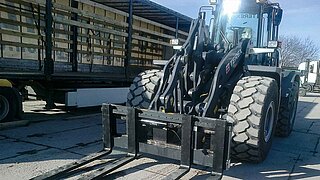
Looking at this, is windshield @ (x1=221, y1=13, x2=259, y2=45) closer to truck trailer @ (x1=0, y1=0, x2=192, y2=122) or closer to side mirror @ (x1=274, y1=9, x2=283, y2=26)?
side mirror @ (x1=274, y1=9, x2=283, y2=26)

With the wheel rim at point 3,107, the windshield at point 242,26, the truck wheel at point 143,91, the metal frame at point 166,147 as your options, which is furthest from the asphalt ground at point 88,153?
the windshield at point 242,26

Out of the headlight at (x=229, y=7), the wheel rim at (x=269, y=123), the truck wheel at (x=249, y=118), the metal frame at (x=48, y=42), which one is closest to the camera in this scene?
the truck wheel at (x=249, y=118)

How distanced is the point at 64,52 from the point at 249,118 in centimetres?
584

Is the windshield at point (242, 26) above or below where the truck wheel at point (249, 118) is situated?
above

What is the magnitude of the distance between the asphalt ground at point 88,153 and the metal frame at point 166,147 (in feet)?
0.63

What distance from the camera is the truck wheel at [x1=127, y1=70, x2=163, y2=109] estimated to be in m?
4.98

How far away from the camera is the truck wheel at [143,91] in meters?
4.98

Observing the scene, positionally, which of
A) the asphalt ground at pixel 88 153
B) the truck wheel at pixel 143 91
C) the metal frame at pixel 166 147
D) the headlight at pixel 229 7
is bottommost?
the asphalt ground at pixel 88 153

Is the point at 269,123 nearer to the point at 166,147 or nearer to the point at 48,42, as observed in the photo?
the point at 166,147

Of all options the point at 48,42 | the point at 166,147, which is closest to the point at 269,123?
the point at 166,147

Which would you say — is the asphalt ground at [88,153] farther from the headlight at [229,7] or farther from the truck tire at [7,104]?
the headlight at [229,7]

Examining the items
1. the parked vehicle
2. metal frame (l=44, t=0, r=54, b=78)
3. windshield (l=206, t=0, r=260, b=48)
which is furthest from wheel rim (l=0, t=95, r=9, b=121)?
the parked vehicle

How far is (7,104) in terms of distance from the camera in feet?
21.5

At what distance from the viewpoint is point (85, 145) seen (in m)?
→ 5.16
